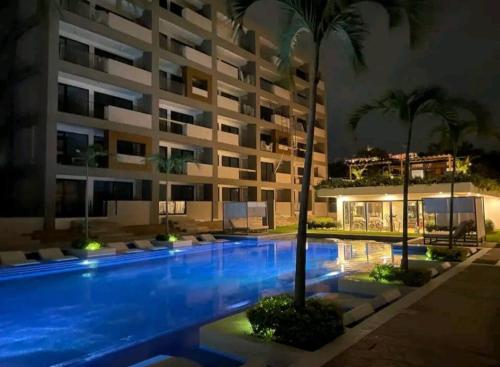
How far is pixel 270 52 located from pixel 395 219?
2163cm

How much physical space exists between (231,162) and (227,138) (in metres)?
2.99

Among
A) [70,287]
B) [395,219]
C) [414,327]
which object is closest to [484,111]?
[414,327]

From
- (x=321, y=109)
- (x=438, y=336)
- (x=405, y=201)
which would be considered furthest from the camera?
(x=321, y=109)

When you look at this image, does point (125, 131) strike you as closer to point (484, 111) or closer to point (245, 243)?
point (245, 243)

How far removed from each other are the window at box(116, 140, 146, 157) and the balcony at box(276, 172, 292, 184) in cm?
1489

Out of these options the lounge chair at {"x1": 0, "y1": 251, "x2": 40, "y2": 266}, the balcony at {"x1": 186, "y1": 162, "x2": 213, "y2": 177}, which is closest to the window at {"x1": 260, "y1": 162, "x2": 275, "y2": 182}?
the balcony at {"x1": 186, "y1": 162, "x2": 213, "y2": 177}

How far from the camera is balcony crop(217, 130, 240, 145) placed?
1208 inches

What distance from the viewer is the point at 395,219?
25.0 meters

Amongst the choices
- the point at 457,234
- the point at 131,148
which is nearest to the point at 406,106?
the point at 457,234

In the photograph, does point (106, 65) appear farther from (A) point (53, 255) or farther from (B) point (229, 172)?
(A) point (53, 255)

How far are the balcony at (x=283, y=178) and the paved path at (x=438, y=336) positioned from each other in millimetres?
28974

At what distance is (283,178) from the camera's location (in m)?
37.6

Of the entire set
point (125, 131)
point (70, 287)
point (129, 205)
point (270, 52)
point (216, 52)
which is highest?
point (270, 52)

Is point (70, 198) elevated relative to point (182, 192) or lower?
lower
